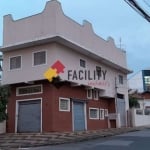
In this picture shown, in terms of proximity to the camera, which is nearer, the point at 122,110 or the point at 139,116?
the point at 122,110

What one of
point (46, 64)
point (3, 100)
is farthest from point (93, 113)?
point (3, 100)

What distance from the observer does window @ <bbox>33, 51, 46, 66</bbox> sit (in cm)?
2638

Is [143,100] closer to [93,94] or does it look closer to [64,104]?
[93,94]

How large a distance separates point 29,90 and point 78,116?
14.6ft

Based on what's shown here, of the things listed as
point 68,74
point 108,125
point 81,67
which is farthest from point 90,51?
point 108,125

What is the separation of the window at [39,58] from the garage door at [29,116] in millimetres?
2712

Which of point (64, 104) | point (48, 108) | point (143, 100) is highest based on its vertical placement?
point (143, 100)

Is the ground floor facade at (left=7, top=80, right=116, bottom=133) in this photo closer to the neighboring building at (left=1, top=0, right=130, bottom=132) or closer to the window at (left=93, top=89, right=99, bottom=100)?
the neighboring building at (left=1, top=0, right=130, bottom=132)

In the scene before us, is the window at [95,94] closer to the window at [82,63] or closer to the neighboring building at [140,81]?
the window at [82,63]

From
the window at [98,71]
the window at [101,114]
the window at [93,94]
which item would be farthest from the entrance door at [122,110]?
the window at [98,71]

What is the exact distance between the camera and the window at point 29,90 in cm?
2667

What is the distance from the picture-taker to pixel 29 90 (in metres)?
27.2

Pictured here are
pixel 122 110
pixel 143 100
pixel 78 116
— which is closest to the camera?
pixel 78 116

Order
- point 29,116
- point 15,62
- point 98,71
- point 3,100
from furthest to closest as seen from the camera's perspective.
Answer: point 98,71
point 15,62
point 29,116
point 3,100
